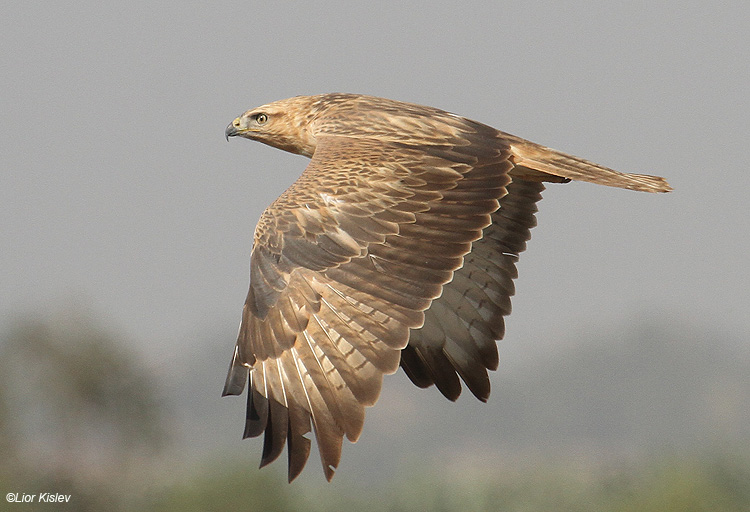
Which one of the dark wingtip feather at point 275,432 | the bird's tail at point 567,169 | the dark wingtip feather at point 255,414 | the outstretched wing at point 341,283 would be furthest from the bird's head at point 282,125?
the dark wingtip feather at point 275,432

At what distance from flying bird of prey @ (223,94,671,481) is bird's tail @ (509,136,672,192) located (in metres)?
0.01

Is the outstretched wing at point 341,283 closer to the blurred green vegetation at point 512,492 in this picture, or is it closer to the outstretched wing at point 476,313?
the outstretched wing at point 476,313

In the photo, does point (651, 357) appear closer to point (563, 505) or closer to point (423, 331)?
point (563, 505)

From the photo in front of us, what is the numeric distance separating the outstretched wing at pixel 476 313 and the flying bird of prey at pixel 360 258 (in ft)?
0.12

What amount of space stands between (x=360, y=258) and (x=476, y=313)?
2.19 meters

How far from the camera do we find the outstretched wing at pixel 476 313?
8.74 meters

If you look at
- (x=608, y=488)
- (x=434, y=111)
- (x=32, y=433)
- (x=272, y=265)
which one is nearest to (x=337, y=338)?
(x=272, y=265)

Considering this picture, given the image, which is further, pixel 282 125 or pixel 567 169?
pixel 282 125

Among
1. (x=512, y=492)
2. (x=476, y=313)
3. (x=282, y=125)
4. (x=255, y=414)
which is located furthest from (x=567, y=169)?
(x=512, y=492)

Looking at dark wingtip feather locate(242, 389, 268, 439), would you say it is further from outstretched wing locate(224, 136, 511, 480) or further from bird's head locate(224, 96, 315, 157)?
bird's head locate(224, 96, 315, 157)

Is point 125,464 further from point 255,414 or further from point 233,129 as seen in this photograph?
point 255,414

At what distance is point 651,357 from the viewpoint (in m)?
144

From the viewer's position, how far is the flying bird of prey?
663 centimetres

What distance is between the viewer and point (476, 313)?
8.87 m
